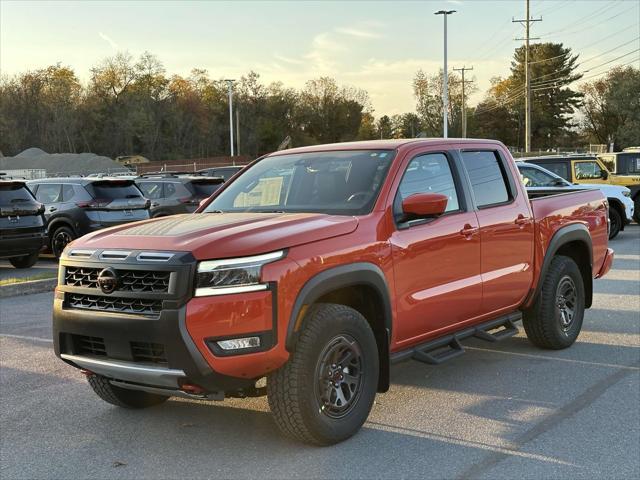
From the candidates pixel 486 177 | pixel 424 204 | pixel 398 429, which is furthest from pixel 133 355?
pixel 486 177

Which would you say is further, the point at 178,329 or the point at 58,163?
the point at 58,163

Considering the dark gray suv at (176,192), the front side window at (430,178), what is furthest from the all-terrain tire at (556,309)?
the dark gray suv at (176,192)

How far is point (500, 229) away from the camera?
223 inches

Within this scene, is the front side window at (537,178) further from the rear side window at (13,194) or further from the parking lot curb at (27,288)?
the rear side window at (13,194)

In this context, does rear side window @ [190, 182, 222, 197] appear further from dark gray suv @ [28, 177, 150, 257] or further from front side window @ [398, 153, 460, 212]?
front side window @ [398, 153, 460, 212]

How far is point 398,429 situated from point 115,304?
1969 mm

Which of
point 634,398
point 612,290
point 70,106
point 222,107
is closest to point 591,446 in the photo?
point 634,398

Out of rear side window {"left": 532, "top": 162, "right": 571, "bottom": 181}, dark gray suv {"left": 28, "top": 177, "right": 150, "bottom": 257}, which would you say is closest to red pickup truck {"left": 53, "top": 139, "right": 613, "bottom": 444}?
dark gray suv {"left": 28, "top": 177, "right": 150, "bottom": 257}

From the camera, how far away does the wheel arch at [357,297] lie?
156 inches

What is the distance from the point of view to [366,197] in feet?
15.4

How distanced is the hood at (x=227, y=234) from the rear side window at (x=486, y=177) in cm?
163

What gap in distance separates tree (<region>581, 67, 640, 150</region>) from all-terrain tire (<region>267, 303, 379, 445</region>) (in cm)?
8228

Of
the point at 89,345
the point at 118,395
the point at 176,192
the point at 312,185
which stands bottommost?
the point at 118,395

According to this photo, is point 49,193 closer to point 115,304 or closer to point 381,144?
point 381,144
